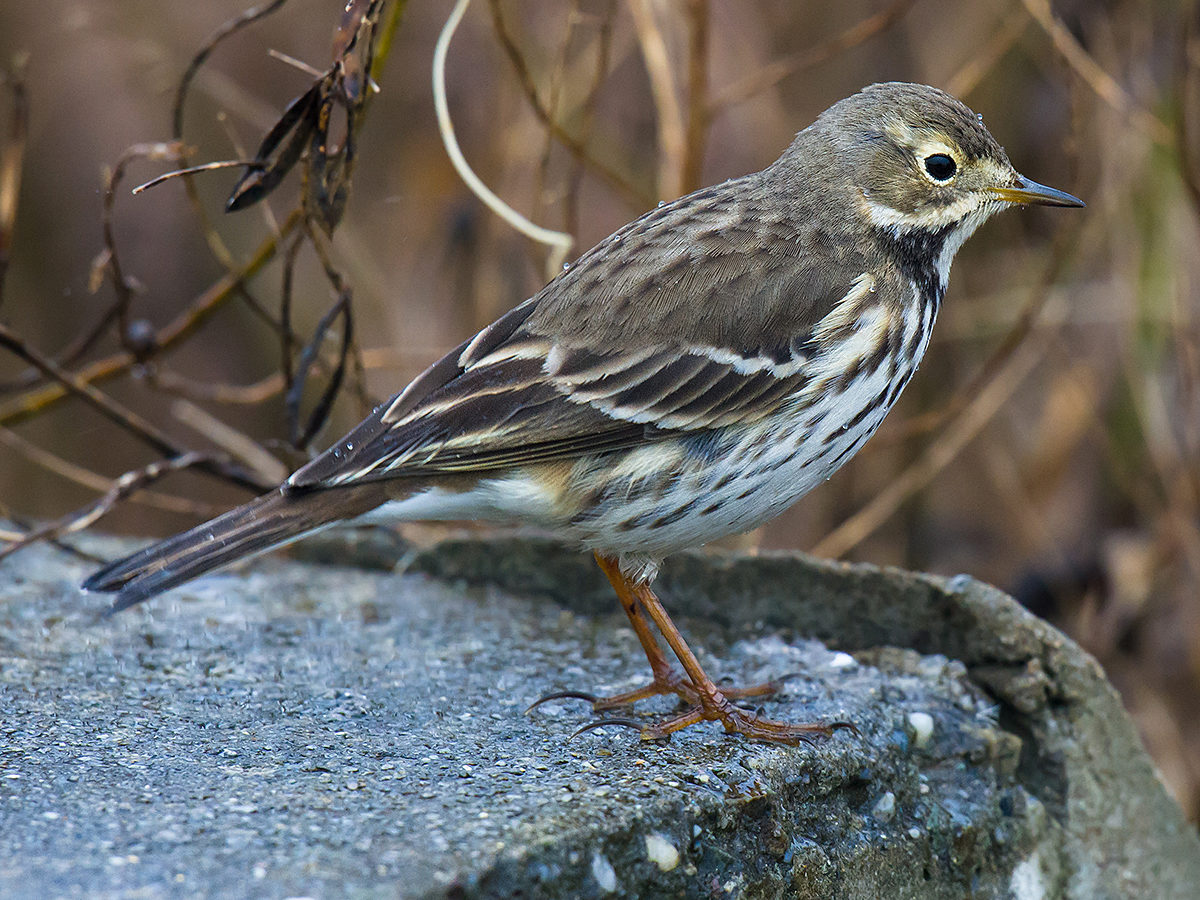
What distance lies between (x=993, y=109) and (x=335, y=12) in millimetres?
3891

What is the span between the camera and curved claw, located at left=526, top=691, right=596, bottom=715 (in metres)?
3.45

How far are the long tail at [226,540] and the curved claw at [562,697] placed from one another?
0.65 meters

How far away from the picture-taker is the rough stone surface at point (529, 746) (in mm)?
2602

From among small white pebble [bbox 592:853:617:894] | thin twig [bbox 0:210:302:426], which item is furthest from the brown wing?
thin twig [bbox 0:210:302:426]

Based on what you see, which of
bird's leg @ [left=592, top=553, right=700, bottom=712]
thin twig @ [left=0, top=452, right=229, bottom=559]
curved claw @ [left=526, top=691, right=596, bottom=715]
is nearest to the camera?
curved claw @ [left=526, top=691, right=596, bottom=715]

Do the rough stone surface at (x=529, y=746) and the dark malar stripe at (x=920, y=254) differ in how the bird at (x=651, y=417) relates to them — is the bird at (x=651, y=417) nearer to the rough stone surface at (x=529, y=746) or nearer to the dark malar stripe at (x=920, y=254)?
the dark malar stripe at (x=920, y=254)

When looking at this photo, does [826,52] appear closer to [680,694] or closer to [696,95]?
[696,95]

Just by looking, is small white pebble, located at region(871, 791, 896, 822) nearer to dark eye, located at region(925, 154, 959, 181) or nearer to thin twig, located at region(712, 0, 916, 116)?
dark eye, located at region(925, 154, 959, 181)

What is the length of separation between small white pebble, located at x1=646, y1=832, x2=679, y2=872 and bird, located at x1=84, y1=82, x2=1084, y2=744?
1.78 ft

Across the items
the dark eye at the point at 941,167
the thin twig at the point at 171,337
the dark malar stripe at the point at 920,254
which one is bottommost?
the dark malar stripe at the point at 920,254

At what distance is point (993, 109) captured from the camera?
684 centimetres

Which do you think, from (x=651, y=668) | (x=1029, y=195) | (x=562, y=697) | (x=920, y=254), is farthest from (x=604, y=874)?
(x=1029, y=195)

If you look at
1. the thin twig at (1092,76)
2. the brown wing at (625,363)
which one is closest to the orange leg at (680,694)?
the brown wing at (625,363)

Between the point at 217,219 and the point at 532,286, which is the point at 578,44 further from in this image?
the point at 217,219
